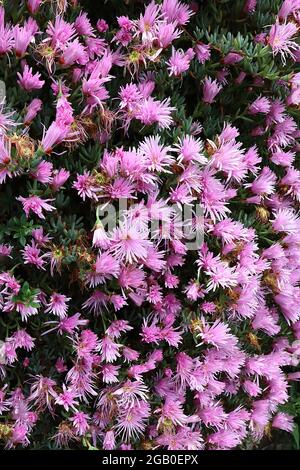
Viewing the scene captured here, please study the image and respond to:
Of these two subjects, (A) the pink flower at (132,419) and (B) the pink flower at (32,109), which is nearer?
(B) the pink flower at (32,109)

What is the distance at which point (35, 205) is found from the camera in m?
1.91

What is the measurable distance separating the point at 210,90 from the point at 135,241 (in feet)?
2.25

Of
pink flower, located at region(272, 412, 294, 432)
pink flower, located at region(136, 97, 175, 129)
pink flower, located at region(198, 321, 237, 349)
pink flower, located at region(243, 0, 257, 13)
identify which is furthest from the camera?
pink flower, located at region(272, 412, 294, 432)

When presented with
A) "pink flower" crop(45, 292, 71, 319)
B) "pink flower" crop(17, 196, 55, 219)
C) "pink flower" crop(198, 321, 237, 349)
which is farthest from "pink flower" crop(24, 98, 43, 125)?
"pink flower" crop(198, 321, 237, 349)

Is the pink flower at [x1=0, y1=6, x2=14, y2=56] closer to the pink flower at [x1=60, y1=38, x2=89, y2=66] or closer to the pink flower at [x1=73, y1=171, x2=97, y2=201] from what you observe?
the pink flower at [x1=60, y1=38, x2=89, y2=66]

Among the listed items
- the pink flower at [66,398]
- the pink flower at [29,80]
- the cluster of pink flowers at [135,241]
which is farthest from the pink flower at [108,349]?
the pink flower at [29,80]

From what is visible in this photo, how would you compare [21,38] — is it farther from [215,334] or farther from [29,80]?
[215,334]

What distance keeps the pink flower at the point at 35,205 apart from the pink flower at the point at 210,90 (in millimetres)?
741

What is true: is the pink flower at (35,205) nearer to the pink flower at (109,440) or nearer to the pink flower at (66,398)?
the pink flower at (66,398)

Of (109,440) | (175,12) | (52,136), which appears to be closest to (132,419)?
(109,440)

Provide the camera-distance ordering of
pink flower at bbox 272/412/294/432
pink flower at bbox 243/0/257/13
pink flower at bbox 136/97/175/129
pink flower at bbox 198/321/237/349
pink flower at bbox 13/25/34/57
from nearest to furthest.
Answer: pink flower at bbox 13/25/34/57 → pink flower at bbox 136/97/175/129 → pink flower at bbox 198/321/237/349 → pink flower at bbox 243/0/257/13 → pink flower at bbox 272/412/294/432

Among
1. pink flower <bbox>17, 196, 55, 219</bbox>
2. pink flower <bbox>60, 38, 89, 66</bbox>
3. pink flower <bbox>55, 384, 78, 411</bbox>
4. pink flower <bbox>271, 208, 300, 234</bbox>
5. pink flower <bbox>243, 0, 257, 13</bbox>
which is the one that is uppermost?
pink flower <bbox>243, 0, 257, 13</bbox>

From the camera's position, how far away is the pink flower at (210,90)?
2219 millimetres

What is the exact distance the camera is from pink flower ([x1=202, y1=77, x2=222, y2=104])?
2219 mm
